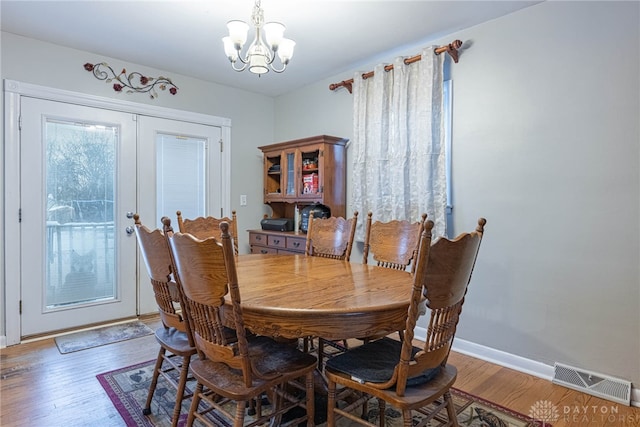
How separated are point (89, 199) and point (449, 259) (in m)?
3.28

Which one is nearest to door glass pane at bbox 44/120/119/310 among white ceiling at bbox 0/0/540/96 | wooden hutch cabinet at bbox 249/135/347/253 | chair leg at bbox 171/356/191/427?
white ceiling at bbox 0/0/540/96

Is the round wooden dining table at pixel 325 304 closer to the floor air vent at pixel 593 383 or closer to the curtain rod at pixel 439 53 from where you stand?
the floor air vent at pixel 593 383

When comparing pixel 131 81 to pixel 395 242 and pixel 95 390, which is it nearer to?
pixel 95 390

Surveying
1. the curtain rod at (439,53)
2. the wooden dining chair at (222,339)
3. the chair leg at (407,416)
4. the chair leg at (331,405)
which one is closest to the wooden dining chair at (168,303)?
the wooden dining chair at (222,339)

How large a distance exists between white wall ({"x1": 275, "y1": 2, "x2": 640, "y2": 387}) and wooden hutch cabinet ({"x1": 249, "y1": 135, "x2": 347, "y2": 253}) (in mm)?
1177

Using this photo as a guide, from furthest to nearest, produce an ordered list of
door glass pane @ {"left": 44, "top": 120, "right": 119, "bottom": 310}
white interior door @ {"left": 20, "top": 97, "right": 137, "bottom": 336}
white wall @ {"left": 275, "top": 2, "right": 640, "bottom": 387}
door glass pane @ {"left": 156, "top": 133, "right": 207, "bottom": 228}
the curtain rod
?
door glass pane @ {"left": 156, "top": 133, "right": 207, "bottom": 228} < door glass pane @ {"left": 44, "top": 120, "right": 119, "bottom": 310} < white interior door @ {"left": 20, "top": 97, "right": 137, "bottom": 336} < the curtain rod < white wall @ {"left": 275, "top": 2, "right": 640, "bottom": 387}

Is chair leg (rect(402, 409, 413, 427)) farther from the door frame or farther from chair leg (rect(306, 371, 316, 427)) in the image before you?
the door frame

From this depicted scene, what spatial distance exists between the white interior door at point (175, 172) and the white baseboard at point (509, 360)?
9.23ft

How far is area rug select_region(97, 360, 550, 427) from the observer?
6.30 feet

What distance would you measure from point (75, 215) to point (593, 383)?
161 inches

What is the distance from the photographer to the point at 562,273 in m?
2.38

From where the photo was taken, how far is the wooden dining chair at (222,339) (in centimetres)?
130

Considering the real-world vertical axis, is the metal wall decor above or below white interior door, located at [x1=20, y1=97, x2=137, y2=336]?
above

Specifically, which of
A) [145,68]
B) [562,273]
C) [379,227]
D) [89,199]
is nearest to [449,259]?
[379,227]
